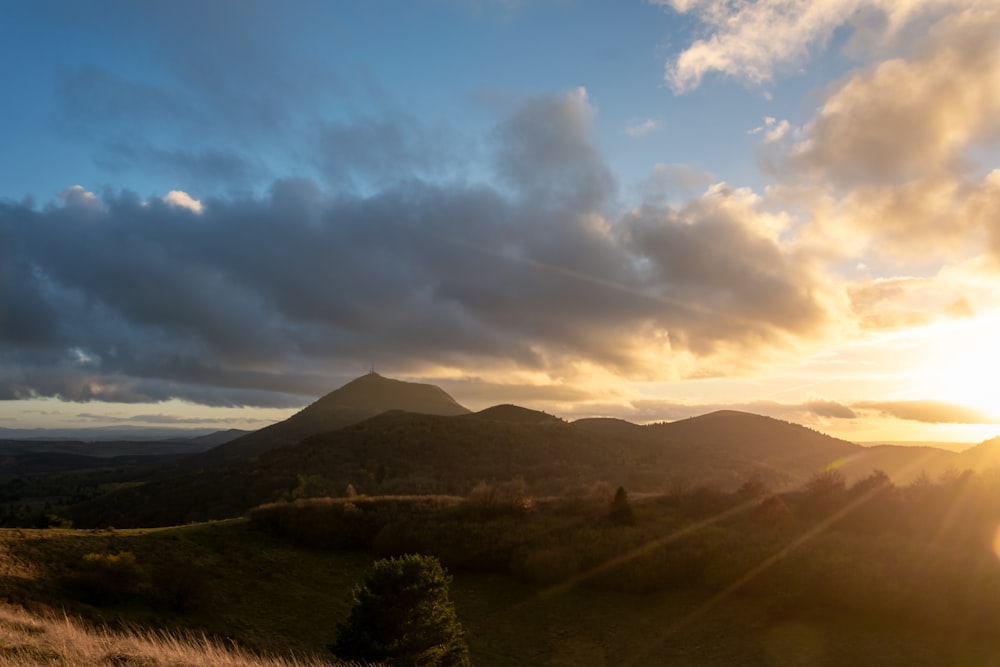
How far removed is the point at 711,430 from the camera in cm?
14725

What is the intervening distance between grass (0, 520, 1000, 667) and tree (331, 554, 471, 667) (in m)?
3.09

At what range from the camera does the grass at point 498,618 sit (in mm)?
17562

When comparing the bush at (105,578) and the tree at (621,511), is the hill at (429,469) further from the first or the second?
the bush at (105,578)

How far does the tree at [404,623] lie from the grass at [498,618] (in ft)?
10.1

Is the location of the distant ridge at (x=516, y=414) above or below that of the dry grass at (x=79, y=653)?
above

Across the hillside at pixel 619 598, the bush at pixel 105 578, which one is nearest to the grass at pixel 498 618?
the hillside at pixel 619 598

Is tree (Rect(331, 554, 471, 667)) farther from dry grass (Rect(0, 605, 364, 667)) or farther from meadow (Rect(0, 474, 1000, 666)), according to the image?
dry grass (Rect(0, 605, 364, 667))

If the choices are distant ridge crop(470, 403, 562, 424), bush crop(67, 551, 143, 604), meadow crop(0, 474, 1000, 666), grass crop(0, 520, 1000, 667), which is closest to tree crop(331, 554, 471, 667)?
meadow crop(0, 474, 1000, 666)

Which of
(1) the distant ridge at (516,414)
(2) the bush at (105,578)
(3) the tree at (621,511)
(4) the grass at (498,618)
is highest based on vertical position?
(1) the distant ridge at (516,414)

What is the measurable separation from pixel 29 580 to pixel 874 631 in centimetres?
2591

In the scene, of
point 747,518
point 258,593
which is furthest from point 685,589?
point 258,593

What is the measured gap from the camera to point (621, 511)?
28.8 m

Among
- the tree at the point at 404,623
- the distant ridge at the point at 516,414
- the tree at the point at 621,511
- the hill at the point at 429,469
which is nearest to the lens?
the tree at the point at 404,623

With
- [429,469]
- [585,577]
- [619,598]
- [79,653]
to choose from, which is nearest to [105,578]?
[79,653]
